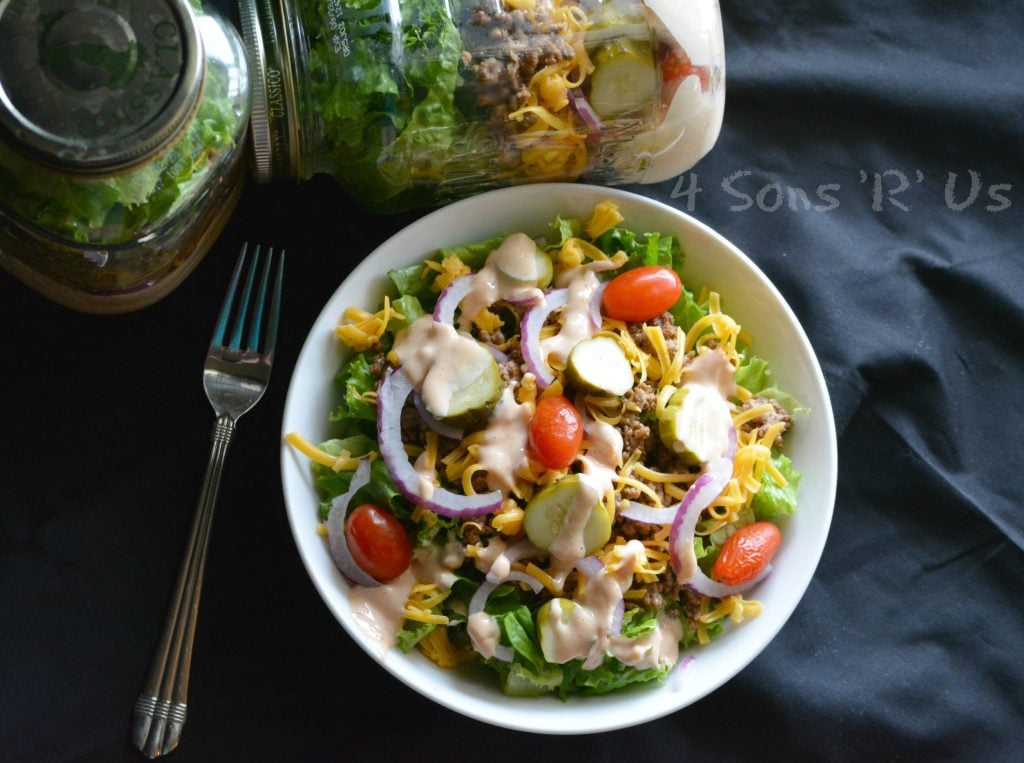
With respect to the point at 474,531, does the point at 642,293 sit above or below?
above

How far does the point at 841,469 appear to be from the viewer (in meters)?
2.54

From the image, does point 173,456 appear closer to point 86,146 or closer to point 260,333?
point 260,333

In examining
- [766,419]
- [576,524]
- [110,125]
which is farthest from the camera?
[766,419]

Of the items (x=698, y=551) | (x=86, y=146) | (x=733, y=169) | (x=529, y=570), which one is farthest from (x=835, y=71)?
(x=86, y=146)

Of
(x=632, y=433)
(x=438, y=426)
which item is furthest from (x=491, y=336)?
(x=632, y=433)

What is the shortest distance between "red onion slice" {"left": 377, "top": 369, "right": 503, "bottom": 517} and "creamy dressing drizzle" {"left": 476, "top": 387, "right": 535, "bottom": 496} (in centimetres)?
3

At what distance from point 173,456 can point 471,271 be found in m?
0.73

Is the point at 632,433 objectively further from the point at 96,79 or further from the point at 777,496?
the point at 96,79

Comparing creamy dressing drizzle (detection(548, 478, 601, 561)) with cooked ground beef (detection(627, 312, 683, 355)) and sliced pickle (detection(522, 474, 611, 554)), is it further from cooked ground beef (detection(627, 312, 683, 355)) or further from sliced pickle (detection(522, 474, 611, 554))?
cooked ground beef (detection(627, 312, 683, 355))

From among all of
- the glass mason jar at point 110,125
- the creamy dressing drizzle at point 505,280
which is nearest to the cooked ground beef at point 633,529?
the creamy dressing drizzle at point 505,280

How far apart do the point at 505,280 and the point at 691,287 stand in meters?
0.44

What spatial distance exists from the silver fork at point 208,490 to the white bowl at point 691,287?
18cm

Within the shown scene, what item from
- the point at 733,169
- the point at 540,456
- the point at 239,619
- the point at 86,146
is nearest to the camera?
the point at 86,146

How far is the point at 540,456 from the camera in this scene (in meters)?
2.07
